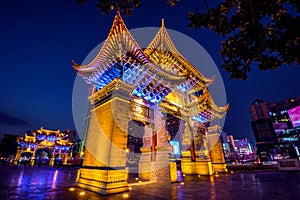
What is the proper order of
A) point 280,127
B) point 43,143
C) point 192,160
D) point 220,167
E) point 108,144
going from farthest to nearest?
point 280,127 < point 43,143 < point 220,167 < point 192,160 < point 108,144

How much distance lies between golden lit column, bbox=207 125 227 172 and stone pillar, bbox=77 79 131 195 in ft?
34.8

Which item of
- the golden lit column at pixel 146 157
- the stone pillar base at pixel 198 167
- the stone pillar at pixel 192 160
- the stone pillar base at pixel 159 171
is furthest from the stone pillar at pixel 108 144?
the stone pillar base at pixel 198 167

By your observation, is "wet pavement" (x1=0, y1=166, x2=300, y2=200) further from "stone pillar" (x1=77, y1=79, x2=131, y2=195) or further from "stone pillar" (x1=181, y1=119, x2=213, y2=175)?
"stone pillar" (x1=181, y1=119, x2=213, y2=175)

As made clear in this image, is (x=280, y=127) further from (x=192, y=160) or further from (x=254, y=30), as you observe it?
(x=254, y=30)

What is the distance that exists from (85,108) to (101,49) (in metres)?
46.4

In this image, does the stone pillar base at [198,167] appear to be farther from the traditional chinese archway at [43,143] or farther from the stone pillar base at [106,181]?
the traditional chinese archway at [43,143]

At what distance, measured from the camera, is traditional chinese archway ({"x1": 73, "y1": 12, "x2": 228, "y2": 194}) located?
20.7 ft

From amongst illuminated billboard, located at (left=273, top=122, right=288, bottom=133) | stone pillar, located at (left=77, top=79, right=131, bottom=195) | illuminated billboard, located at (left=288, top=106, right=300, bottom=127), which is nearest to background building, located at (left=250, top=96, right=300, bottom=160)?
illuminated billboard, located at (left=273, top=122, right=288, bottom=133)

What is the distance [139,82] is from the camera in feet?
28.7

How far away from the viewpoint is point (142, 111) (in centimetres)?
929

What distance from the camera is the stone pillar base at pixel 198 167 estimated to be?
1147 cm

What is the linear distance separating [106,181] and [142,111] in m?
4.66

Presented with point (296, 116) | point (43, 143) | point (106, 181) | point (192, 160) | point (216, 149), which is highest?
point (296, 116)

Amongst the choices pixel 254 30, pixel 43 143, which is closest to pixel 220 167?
pixel 254 30
